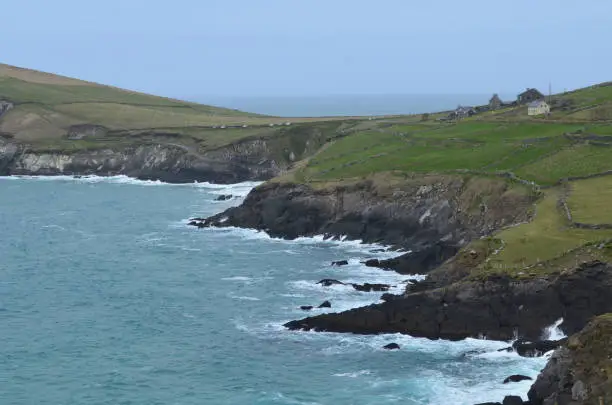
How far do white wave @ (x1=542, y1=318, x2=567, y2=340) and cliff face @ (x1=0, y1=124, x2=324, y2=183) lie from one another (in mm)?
102345

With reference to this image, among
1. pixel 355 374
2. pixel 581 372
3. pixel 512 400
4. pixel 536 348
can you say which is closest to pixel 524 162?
pixel 536 348

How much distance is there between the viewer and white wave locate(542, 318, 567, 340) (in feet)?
203

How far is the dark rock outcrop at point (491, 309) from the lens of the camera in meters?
62.4

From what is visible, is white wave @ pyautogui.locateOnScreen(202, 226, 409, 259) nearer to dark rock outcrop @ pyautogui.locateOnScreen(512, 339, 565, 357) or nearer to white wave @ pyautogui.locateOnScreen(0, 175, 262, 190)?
dark rock outcrop @ pyautogui.locateOnScreen(512, 339, 565, 357)

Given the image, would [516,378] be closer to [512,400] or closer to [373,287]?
[512,400]

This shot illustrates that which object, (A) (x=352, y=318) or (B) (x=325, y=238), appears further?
(B) (x=325, y=238)

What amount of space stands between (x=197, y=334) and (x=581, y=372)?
29.9 metres

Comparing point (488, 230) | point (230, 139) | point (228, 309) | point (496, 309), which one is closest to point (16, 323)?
point (228, 309)

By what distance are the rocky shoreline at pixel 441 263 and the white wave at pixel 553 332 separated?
37 cm

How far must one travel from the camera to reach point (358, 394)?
2165 inches

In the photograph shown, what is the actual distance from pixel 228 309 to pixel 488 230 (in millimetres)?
25022

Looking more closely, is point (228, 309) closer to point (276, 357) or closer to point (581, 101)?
point (276, 357)

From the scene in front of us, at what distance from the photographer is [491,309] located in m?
64.6

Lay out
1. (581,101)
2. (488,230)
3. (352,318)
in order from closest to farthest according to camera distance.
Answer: (352,318) → (488,230) → (581,101)
